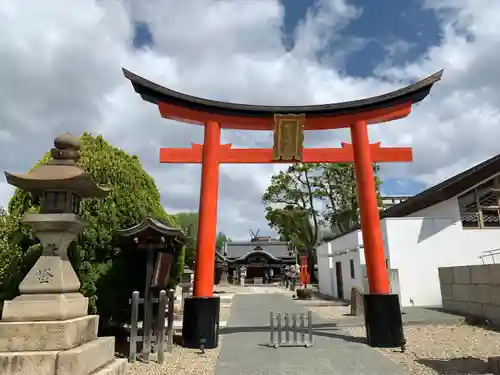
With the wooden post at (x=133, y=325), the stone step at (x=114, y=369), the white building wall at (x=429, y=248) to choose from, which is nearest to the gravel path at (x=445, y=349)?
the stone step at (x=114, y=369)

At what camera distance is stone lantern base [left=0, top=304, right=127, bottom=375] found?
15.0ft

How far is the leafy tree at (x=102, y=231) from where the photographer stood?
759cm

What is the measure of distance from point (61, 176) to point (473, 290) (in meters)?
12.3

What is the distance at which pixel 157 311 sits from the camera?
8.20 metres

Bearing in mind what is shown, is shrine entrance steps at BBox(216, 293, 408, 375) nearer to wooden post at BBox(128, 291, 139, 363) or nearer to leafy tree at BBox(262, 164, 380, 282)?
wooden post at BBox(128, 291, 139, 363)

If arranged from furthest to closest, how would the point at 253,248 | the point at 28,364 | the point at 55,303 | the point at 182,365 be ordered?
the point at 253,248
the point at 182,365
the point at 55,303
the point at 28,364

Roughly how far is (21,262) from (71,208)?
2865 millimetres

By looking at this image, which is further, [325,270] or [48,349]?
[325,270]

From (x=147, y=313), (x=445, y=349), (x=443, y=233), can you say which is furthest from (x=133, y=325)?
(x=443, y=233)

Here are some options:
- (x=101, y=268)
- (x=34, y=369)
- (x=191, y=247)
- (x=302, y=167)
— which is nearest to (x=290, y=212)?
(x=302, y=167)

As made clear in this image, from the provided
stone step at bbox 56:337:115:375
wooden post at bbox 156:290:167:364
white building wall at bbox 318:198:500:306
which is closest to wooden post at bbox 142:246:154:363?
wooden post at bbox 156:290:167:364

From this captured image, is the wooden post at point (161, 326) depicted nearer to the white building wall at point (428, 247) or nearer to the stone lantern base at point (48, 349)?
Answer: the stone lantern base at point (48, 349)

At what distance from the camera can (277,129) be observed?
9984 millimetres

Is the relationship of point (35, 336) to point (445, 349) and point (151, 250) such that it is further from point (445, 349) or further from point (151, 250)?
point (445, 349)
